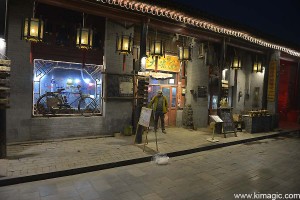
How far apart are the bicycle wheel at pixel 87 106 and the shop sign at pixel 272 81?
11537mm

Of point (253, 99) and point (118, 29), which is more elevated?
point (118, 29)

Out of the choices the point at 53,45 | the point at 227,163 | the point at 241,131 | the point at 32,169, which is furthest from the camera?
the point at 241,131

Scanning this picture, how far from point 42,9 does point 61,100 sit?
376 centimetres

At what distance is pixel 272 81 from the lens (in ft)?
48.1

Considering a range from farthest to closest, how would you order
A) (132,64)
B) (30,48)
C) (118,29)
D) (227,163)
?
1. (132,64)
2. (118,29)
3. (30,48)
4. (227,163)

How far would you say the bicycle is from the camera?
9.24 metres

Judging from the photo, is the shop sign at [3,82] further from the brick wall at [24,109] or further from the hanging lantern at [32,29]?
the brick wall at [24,109]

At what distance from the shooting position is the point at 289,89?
19.8 m

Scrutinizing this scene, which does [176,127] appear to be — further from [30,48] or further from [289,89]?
[289,89]

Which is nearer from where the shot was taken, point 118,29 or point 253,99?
point 118,29

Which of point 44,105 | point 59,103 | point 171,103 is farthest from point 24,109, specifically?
point 171,103

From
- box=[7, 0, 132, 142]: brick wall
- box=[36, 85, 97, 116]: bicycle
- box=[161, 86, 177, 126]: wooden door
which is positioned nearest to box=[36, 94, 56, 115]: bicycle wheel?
box=[36, 85, 97, 116]: bicycle

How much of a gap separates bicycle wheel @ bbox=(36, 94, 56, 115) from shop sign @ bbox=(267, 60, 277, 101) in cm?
Answer: 1328

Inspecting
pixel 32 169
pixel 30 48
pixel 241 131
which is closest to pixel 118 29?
pixel 30 48
